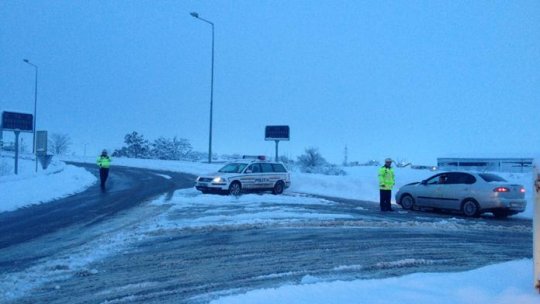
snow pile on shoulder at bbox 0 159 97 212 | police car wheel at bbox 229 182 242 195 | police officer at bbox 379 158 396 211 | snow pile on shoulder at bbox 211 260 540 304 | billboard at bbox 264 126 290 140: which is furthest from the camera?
billboard at bbox 264 126 290 140

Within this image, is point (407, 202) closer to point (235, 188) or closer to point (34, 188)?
point (235, 188)

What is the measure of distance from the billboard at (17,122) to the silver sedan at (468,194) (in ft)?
67.5

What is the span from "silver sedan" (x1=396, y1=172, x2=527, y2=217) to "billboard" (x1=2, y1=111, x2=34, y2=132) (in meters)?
20.6

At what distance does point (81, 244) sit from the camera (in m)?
9.82

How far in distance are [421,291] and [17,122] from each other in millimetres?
27156

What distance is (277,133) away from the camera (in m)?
34.3

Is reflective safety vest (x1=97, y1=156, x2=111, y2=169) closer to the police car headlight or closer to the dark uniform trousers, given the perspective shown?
the police car headlight

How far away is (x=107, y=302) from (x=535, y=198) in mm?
4657

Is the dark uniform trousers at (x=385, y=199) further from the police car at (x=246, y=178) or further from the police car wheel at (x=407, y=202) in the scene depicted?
the police car at (x=246, y=178)

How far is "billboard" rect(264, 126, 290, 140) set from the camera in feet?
111

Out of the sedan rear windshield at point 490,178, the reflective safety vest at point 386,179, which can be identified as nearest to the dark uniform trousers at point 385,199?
the reflective safety vest at point 386,179

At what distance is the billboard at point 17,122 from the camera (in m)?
27.4

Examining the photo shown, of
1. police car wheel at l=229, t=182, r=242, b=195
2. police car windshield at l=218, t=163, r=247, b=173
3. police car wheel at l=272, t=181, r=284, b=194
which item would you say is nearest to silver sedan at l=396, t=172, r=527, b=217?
police car wheel at l=272, t=181, r=284, b=194

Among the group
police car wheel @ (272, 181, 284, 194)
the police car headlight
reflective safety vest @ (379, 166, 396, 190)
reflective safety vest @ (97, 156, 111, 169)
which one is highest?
reflective safety vest @ (97, 156, 111, 169)
